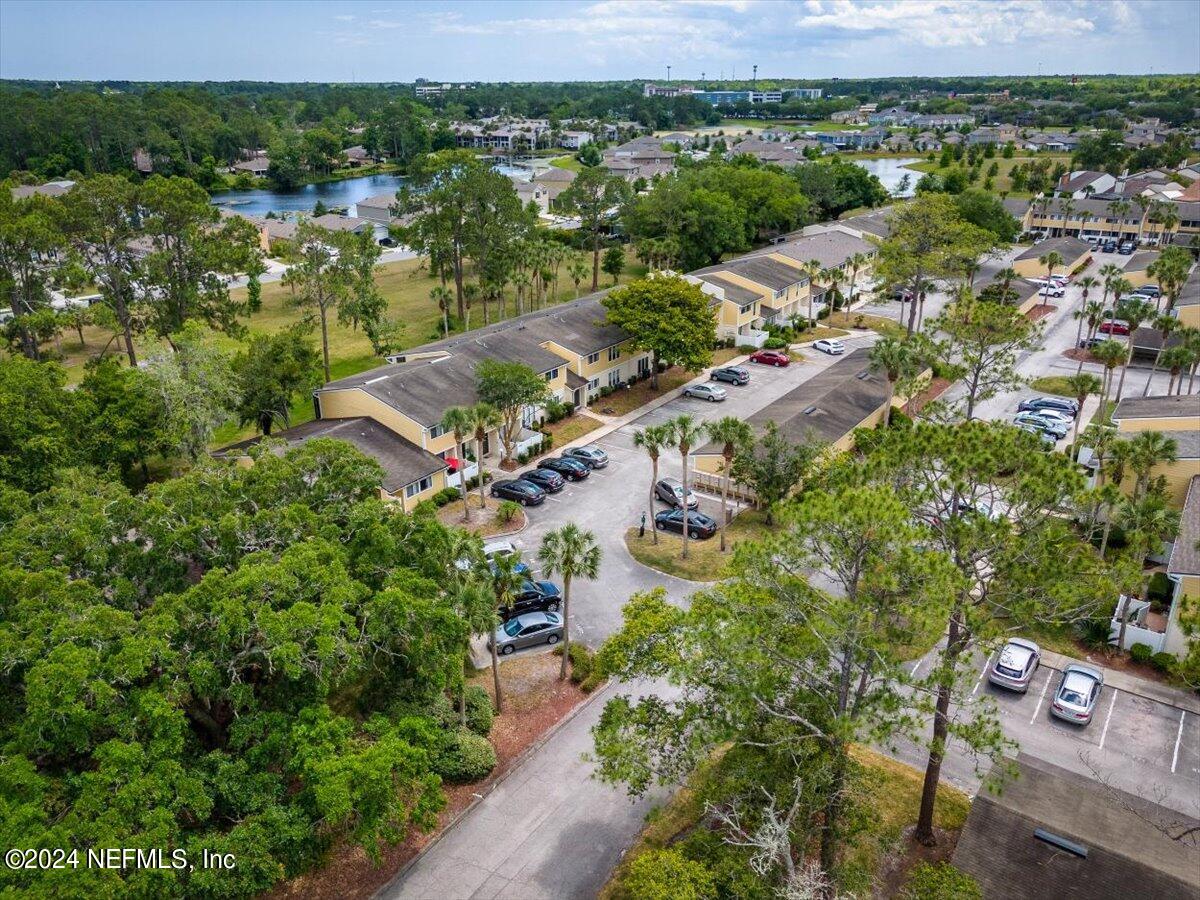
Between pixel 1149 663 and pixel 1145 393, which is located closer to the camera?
pixel 1149 663

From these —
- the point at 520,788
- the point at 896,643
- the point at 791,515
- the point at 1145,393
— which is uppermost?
the point at 791,515

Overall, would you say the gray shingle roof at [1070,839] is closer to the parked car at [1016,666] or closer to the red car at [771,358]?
the parked car at [1016,666]

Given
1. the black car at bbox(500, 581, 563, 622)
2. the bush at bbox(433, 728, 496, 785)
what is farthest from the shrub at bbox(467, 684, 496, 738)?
the black car at bbox(500, 581, 563, 622)

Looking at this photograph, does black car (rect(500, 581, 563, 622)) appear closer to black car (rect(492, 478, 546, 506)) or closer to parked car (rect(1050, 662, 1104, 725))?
black car (rect(492, 478, 546, 506))

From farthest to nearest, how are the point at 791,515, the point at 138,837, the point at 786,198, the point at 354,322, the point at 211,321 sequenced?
the point at 786,198, the point at 354,322, the point at 211,321, the point at 791,515, the point at 138,837

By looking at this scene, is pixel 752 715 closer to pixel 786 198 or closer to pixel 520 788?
pixel 520 788

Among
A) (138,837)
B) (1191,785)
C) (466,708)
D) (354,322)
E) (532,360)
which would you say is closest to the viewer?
(138,837)

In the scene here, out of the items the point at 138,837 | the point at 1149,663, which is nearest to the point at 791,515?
the point at 138,837
